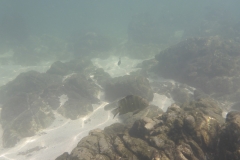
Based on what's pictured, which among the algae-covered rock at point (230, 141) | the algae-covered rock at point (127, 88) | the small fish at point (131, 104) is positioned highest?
the algae-covered rock at point (127, 88)

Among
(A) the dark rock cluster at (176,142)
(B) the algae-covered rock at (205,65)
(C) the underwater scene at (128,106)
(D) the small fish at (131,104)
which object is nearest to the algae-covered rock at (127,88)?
(C) the underwater scene at (128,106)

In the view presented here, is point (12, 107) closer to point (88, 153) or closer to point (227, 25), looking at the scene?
point (88, 153)

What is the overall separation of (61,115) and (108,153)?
20.2 ft

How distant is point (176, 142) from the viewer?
3857 mm

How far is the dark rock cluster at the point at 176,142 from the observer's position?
337 centimetres

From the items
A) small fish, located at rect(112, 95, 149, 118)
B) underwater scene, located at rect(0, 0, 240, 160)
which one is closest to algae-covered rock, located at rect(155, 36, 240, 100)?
underwater scene, located at rect(0, 0, 240, 160)

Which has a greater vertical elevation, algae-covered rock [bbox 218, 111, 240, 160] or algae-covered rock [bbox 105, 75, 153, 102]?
algae-covered rock [bbox 105, 75, 153, 102]

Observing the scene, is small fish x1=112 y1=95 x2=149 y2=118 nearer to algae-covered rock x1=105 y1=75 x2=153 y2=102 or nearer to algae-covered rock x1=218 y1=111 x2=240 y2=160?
algae-covered rock x1=218 y1=111 x2=240 y2=160

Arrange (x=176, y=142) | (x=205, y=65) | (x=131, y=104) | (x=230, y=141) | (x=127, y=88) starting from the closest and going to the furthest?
(x=230, y=141), (x=176, y=142), (x=131, y=104), (x=127, y=88), (x=205, y=65)

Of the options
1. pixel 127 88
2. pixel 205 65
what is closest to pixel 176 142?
pixel 127 88

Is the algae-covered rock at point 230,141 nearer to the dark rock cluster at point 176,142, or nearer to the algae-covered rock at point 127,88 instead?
the dark rock cluster at point 176,142

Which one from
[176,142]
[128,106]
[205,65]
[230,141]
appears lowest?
[230,141]

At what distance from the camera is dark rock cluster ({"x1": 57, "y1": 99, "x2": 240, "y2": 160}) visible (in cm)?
337

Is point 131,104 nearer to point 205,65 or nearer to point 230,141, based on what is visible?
point 230,141
